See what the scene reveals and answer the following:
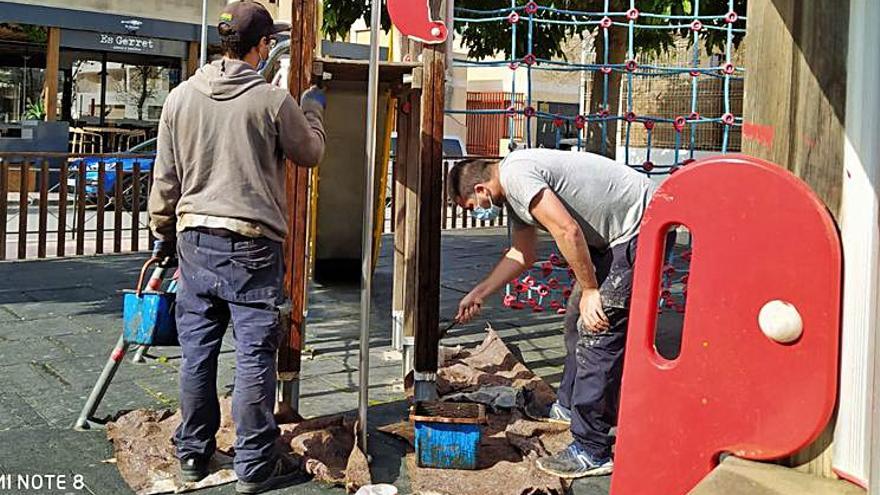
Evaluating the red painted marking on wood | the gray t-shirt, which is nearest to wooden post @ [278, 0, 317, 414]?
the gray t-shirt

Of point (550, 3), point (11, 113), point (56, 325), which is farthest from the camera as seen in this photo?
point (11, 113)

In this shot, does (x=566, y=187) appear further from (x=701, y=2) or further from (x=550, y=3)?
(x=550, y=3)

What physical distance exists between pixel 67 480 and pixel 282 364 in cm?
107

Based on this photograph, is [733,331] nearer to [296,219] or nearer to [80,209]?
[296,219]

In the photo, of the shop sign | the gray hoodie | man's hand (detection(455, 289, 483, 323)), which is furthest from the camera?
the shop sign

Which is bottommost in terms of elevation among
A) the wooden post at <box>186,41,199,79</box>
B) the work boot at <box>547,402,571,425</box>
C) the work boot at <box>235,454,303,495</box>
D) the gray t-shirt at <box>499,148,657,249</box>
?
the work boot at <box>235,454,303,495</box>

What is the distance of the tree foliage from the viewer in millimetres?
10289

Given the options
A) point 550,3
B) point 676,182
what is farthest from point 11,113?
point 676,182

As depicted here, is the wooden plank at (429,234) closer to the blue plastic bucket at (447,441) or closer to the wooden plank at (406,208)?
the blue plastic bucket at (447,441)

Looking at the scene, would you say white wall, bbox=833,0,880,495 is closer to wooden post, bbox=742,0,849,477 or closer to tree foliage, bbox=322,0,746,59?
wooden post, bbox=742,0,849,477

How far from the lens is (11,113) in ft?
64.7

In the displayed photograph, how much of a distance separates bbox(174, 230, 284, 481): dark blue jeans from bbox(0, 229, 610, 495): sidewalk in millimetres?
225

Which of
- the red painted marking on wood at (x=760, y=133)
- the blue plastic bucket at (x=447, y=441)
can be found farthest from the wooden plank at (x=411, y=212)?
the red painted marking on wood at (x=760, y=133)

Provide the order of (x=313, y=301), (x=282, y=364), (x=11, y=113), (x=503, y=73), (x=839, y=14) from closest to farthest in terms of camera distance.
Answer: (x=839, y=14)
(x=282, y=364)
(x=313, y=301)
(x=11, y=113)
(x=503, y=73)
